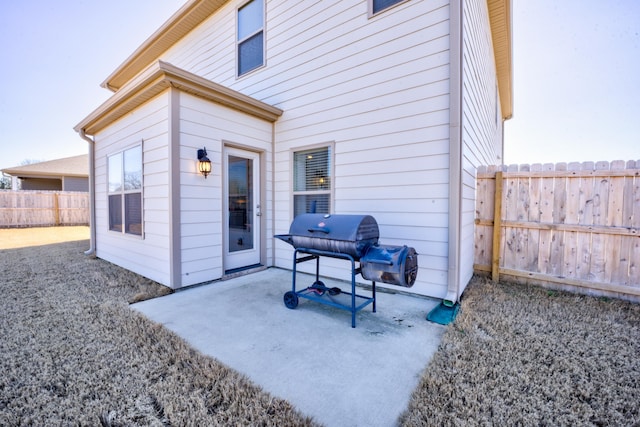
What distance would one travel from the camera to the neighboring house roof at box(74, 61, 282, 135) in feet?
11.5

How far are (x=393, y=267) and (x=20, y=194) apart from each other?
680 inches

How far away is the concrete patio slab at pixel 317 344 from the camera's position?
1710mm

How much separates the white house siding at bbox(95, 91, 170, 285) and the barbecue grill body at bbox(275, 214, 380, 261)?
206 cm

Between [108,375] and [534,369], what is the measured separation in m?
3.03

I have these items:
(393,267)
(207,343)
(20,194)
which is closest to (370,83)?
(393,267)

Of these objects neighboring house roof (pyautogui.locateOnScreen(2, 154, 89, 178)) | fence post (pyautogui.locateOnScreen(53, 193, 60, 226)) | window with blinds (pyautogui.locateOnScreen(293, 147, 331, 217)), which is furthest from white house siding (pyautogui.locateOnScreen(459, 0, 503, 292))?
neighboring house roof (pyautogui.locateOnScreen(2, 154, 89, 178))

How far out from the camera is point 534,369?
1.96 metres

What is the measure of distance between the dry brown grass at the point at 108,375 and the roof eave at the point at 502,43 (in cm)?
751

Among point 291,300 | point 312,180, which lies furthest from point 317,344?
point 312,180

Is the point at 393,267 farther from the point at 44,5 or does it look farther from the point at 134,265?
the point at 44,5

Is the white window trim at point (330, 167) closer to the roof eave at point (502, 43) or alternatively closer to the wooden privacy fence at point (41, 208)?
the roof eave at point (502, 43)

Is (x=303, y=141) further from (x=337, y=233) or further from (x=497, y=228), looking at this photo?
(x=497, y=228)

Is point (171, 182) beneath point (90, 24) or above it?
beneath

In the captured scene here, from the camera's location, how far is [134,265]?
470cm
